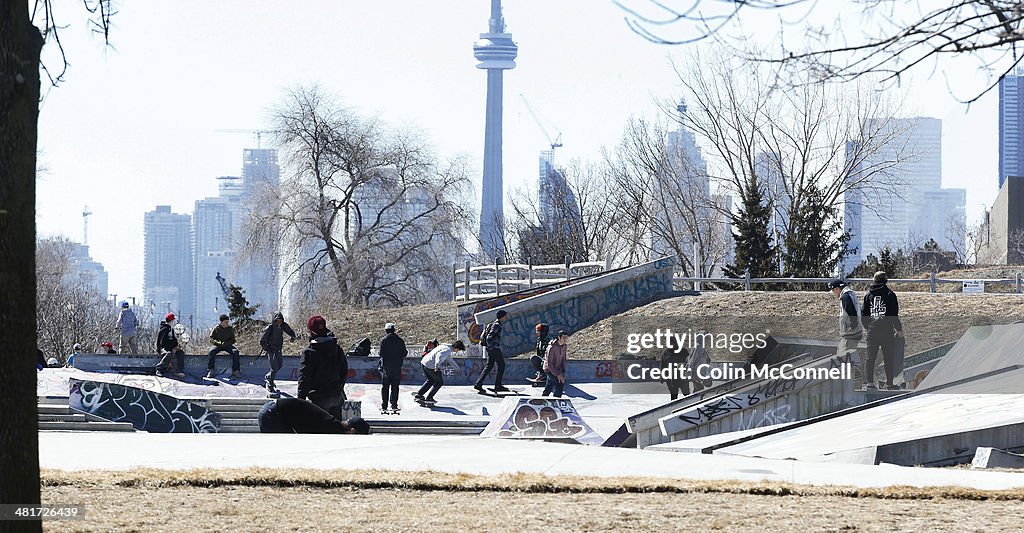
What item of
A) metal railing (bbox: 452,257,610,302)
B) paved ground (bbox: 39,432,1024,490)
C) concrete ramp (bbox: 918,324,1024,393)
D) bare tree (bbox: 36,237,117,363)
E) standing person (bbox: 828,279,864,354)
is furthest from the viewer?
bare tree (bbox: 36,237,117,363)

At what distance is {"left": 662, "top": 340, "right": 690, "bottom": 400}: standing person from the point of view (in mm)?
18594

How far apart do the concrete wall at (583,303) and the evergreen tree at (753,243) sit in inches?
439

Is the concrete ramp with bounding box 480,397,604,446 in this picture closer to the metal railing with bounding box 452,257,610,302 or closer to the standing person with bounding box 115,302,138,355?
the standing person with bounding box 115,302,138,355

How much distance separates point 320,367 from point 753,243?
3411cm

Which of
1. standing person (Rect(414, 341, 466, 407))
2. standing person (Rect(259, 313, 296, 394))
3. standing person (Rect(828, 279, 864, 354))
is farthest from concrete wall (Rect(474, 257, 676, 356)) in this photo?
standing person (Rect(828, 279, 864, 354))

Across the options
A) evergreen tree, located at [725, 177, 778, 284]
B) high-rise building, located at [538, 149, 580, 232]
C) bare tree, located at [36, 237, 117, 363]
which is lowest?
bare tree, located at [36, 237, 117, 363]

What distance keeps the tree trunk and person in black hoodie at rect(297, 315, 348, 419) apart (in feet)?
Result: 17.4

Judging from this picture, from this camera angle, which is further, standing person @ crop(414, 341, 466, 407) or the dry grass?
standing person @ crop(414, 341, 466, 407)

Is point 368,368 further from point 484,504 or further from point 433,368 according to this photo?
point 484,504

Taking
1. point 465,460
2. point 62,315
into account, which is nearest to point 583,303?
point 465,460

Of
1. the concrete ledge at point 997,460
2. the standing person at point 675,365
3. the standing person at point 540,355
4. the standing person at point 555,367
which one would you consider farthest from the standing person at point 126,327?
the concrete ledge at point 997,460

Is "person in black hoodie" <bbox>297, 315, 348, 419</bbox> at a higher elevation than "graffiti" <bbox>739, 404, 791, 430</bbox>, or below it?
higher

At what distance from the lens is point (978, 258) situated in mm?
79812

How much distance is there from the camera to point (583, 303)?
98.7 ft
